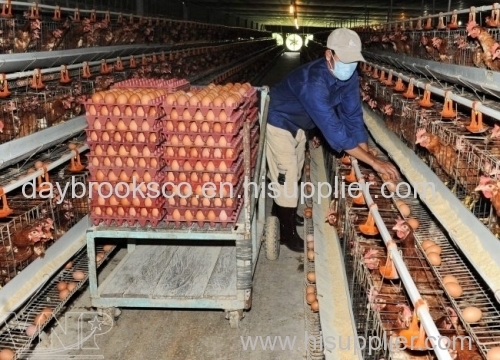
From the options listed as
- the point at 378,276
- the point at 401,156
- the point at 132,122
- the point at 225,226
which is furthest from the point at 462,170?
the point at 132,122

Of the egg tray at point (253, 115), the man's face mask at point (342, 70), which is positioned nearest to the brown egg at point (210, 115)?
the egg tray at point (253, 115)

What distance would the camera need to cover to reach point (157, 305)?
391 centimetres

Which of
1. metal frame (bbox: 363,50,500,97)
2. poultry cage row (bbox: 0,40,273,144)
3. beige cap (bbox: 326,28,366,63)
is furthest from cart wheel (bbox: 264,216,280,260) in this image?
poultry cage row (bbox: 0,40,273,144)

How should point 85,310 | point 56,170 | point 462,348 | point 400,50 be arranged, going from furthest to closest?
point 400,50, point 56,170, point 85,310, point 462,348

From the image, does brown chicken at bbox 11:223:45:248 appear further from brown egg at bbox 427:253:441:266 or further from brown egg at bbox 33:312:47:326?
brown egg at bbox 427:253:441:266

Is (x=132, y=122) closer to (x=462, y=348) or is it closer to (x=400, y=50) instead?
(x=462, y=348)

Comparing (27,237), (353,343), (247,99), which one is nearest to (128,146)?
(27,237)

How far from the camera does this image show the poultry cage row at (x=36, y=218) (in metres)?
3.71

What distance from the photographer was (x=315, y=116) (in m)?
4.32

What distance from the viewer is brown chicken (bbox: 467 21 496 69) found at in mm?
Answer: 3312

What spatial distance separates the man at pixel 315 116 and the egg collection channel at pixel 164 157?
2.62 feet

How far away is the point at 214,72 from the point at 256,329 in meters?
11.0

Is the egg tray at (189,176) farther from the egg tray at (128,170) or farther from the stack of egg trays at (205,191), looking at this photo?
the egg tray at (128,170)

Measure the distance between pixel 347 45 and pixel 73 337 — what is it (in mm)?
3251
